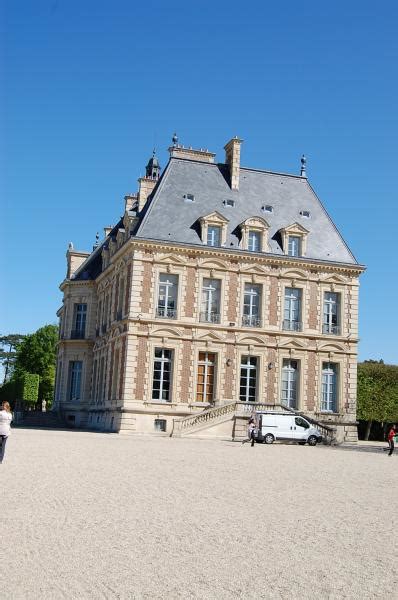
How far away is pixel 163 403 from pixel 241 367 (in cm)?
427

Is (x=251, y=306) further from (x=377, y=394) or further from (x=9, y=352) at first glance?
(x=9, y=352)

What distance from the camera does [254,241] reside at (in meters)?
38.3

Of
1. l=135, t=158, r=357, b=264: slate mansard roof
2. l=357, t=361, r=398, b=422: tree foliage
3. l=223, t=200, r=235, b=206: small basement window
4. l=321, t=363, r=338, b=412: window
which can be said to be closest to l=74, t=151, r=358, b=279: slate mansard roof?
l=135, t=158, r=357, b=264: slate mansard roof

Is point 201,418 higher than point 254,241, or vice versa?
point 254,241

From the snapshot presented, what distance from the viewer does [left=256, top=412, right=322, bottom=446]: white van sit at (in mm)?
31781

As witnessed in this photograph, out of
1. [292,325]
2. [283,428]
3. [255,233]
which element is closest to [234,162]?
[255,233]

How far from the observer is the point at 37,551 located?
7418 mm

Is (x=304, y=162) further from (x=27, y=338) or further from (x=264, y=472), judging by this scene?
(x=27, y=338)

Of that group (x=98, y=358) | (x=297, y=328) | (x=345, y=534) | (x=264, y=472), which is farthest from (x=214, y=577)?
(x=98, y=358)

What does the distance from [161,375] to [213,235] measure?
7.26m

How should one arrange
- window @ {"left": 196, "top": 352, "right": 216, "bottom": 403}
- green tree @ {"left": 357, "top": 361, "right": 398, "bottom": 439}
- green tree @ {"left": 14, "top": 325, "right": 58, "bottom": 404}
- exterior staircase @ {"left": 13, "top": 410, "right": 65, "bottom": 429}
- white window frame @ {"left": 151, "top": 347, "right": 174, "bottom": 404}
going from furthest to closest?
green tree @ {"left": 14, "top": 325, "right": 58, "bottom": 404} < green tree @ {"left": 357, "top": 361, "right": 398, "bottom": 439} < exterior staircase @ {"left": 13, "top": 410, "right": 65, "bottom": 429} < window @ {"left": 196, "top": 352, "right": 216, "bottom": 403} < white window frame @ {"left": 151, "top": 347, "right": 174, "bottom": 404}

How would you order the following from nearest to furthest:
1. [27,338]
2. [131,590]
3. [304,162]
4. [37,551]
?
[131,590]
[37,551]
[304,162]
[27,338]

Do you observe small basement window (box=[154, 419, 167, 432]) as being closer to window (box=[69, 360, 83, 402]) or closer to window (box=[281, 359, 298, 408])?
window (box=[281, 359, 298, 408])

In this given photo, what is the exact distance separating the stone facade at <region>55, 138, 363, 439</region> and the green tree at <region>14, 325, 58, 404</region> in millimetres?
33440
